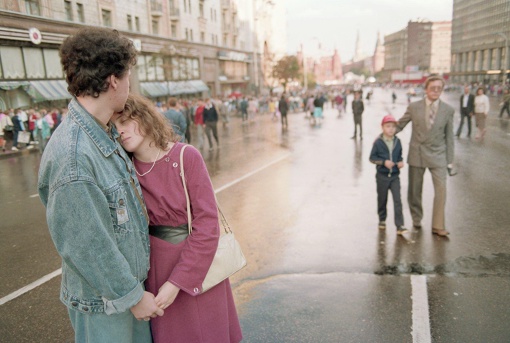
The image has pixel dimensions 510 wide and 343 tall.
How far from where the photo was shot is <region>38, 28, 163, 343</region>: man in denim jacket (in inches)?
53.8

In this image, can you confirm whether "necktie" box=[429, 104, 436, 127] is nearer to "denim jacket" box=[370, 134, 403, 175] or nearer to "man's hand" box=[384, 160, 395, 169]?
"denim jacket" box=[370, 134, 403, 175]

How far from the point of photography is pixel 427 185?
7.78 meters

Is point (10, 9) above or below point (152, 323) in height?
above

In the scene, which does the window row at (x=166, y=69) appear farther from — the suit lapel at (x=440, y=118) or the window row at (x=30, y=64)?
the suit lapel at (x=440, y=118)

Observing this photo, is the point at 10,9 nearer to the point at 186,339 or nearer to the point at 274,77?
the point at 186,339

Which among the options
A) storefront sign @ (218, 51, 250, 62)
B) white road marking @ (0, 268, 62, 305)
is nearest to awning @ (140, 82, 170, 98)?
storefront sign @ (218, 51, 250, 62)

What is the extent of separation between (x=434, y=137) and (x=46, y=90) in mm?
10221

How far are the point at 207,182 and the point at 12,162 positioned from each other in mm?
14659

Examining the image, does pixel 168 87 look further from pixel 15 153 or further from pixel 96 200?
pixel 96 200

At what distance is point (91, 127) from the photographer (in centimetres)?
148

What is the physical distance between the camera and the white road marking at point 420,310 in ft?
9.91

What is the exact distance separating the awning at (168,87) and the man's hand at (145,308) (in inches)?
663

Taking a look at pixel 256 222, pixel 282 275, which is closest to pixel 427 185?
pixel 256 222

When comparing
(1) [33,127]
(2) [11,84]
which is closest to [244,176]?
(2) [11,84]
